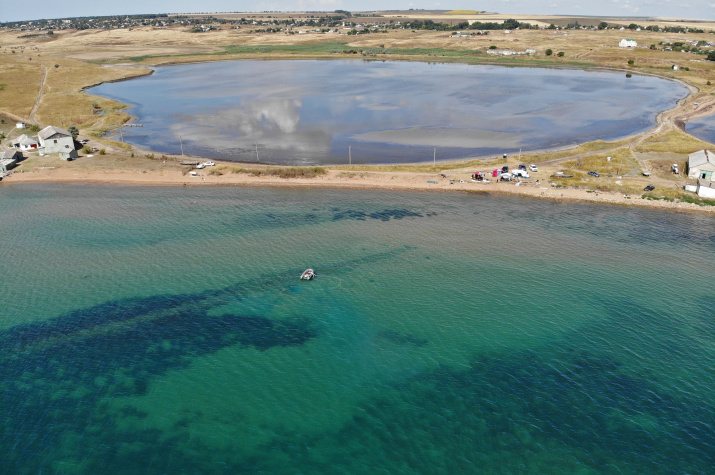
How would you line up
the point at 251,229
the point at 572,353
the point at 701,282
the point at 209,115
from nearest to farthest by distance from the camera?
the point at 572,353 → the point at 701,282 → the point at 251,229 → the point at 209,115

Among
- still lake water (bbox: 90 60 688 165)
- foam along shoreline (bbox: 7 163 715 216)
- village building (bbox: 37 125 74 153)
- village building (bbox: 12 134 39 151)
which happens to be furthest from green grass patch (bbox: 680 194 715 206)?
village building (bbox: 12 134 39 151)

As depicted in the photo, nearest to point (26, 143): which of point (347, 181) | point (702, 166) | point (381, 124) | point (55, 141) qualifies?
point (55, 141)

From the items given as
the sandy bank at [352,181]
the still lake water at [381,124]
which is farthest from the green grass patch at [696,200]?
Answer: the still lake water at [381,124]

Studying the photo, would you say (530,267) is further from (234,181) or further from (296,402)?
(234,181)

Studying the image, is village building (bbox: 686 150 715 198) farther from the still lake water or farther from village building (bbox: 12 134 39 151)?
village building (bbox: 12 134 39 151)

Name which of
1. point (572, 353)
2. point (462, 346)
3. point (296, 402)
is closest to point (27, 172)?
point (296, 402)
